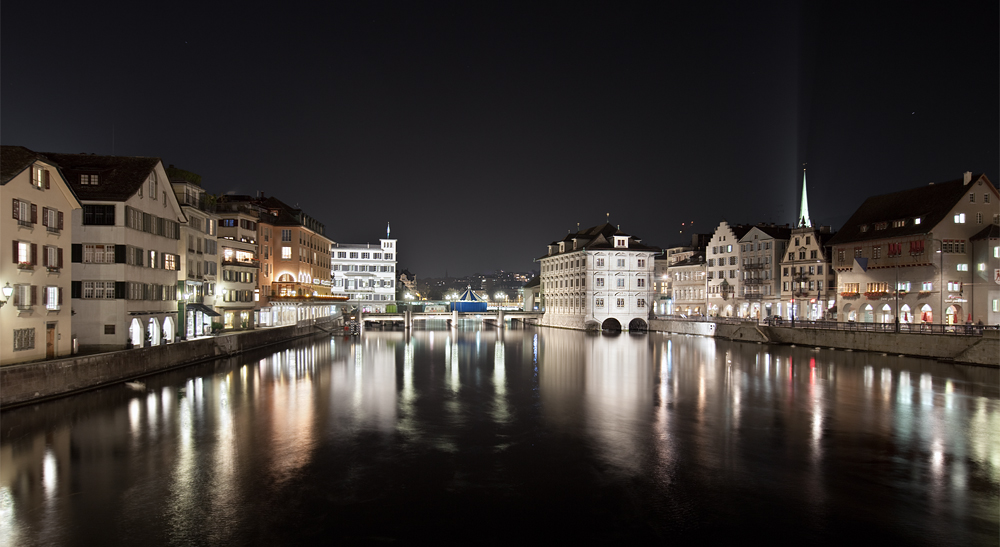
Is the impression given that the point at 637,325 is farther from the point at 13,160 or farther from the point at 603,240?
the point at 13,160

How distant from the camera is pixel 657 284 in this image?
129375 mm

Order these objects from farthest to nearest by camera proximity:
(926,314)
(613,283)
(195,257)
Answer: (613,283) → (926,314) → (195,257)

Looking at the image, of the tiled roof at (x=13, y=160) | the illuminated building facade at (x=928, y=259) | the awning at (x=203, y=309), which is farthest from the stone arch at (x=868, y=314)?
the tiled roof at (x=13, y=160)

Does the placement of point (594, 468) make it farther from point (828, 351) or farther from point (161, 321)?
point (828, 351)

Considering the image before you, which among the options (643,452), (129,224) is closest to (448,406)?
(643,452)

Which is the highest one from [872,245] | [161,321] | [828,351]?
[872,245]

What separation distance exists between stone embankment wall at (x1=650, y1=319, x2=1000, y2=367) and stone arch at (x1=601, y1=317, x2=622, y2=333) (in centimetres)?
1802

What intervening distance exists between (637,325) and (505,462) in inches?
3409

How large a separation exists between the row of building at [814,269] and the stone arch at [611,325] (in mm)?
267

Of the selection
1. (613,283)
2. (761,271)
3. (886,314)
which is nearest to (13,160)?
(886,314)

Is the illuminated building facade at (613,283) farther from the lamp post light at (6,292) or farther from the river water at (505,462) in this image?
the lamp post light at (6,292)

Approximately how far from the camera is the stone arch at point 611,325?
104 meters

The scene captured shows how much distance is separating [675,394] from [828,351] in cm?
3315

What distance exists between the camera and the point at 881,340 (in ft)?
190
